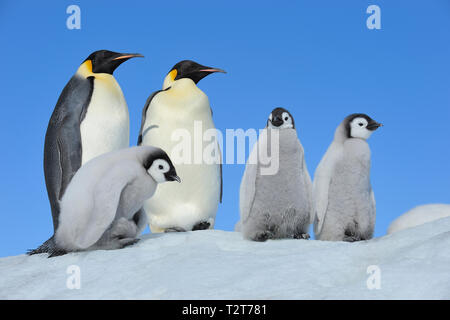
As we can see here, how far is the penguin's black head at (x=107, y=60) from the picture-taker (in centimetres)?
502

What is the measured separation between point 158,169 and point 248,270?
1016 mm

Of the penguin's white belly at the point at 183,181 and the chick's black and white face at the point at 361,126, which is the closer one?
the chick's black and white face at the point at 361,126

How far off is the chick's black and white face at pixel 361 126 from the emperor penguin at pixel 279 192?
0.55 meters

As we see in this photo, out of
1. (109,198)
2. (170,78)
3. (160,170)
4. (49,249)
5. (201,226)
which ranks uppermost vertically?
(170,78)

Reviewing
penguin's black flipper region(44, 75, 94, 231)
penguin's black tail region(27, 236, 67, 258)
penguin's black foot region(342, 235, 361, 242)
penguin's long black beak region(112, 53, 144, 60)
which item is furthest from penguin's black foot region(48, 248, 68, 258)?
penguin's long black beak region(112, 53, 144, 60)

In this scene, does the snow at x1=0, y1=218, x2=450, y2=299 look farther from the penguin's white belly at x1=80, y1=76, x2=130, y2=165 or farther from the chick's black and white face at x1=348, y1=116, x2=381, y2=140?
the penguin's white belly at x1=80, y1=76, x2=130, y2=165

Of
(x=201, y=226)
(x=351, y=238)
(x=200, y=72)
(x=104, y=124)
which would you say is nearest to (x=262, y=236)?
(x=351, y=238)

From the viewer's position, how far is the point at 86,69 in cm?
506

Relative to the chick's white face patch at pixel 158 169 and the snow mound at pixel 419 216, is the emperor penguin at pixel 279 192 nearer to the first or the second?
the chick's white face patch at pixel 158 169

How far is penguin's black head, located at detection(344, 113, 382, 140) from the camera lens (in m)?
3.99

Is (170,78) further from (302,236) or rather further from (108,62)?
(302,236)

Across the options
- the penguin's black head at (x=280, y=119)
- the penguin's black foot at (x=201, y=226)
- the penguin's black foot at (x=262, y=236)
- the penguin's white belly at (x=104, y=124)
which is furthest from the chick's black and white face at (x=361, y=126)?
the penguin's white belly at (x=104, y=124)
